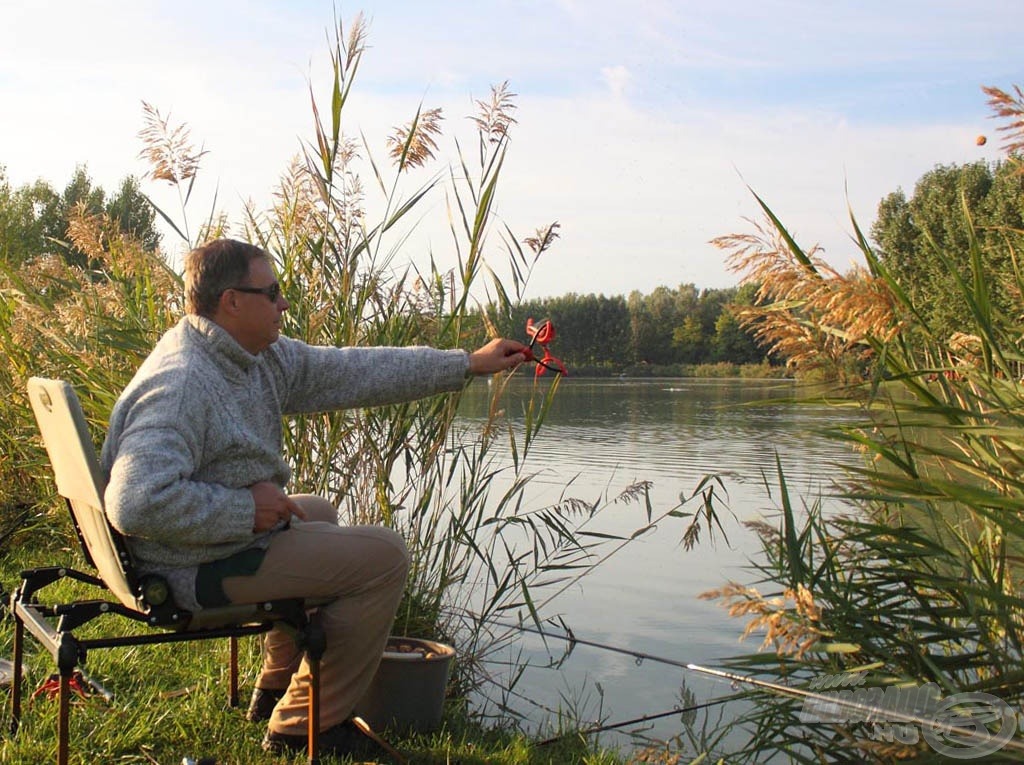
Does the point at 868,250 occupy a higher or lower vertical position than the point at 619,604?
higher

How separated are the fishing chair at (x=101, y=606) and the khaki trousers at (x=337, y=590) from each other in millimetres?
54

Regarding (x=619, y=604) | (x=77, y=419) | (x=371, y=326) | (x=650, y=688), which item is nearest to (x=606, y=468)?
(x=619, y=604)

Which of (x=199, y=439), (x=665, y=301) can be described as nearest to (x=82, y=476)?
(x=199, y=439)

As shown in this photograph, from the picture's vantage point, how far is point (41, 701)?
3.10 metres

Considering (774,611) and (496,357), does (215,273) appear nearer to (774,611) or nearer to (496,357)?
(496,357)

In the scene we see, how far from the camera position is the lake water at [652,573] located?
14.2ft

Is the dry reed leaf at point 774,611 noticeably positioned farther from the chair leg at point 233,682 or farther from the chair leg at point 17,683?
the chair leg at point 17,683

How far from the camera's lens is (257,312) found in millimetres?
2682

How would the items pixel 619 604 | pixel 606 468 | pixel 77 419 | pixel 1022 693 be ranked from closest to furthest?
pixel 77 419, pixel 1022 693, pixel 619 604, pixel 606 468

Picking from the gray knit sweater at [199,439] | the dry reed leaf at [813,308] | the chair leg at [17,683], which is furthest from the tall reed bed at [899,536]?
the chair leg at [17,683]

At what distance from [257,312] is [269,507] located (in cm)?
50

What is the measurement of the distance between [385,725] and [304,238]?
1.80 meters

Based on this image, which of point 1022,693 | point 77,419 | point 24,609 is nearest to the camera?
point 77,419

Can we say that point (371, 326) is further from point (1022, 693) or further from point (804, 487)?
point (804, 487)
